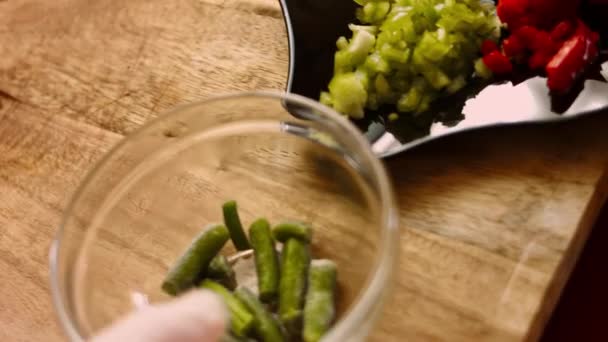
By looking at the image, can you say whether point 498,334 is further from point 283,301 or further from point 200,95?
point 200,95

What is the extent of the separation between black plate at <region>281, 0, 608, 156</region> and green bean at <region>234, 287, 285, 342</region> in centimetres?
22

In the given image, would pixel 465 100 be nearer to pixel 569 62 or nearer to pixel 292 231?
pixel 569 62

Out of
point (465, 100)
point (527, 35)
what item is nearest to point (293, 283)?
point (465, 100)

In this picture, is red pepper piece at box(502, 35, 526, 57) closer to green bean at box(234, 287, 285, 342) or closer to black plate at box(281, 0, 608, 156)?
black plate at box(281, 0, 608, 156)

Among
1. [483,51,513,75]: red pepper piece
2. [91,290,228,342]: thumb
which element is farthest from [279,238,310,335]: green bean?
[483,51,513,75]: red pepper piece

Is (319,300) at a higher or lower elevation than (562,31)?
lower

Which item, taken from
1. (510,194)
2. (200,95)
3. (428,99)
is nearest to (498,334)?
(510,194)

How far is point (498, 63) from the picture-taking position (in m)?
0.87

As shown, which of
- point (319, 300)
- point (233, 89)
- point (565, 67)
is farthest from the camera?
point (233, 89)

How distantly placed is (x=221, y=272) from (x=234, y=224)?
0.06 m

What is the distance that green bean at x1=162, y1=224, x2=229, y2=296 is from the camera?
2.57ft

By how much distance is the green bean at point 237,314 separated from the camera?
72 cm

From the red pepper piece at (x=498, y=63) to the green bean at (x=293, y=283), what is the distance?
31cm

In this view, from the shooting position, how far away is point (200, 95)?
39.6 inches
